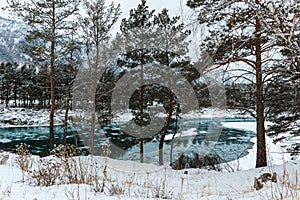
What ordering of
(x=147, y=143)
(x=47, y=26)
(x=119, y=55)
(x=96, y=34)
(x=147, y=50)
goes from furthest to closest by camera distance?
(x=147, y=143)
(x=147, y=50)
(x=119, y=55)
(x=96, y=34)
(x=47, y=26)

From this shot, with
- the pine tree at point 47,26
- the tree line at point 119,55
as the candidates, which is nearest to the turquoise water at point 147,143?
the tree line at point 119,55

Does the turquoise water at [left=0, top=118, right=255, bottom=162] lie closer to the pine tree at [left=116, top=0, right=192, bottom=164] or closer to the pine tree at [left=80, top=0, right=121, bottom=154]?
the pine tree at [left=116, top=0, right=192, bottom=164]

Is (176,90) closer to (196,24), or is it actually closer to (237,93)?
(237,93)

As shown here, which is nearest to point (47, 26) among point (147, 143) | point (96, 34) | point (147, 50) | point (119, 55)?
point (96, 34)

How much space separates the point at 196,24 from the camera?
3186mm

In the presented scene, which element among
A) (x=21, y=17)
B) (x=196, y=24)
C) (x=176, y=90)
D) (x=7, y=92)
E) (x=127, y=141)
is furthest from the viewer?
(x=7, y=92)

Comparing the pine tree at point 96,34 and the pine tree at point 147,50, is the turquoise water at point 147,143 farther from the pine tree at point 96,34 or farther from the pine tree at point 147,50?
the pine tree at point 96,34

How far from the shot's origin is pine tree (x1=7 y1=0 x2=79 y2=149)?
10398 mm

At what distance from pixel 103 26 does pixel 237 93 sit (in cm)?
606

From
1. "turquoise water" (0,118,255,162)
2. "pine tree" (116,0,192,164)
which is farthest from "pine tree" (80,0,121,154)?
"turquoise water" (0,118,255,162)

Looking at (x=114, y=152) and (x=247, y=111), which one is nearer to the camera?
(x=247, y=111)

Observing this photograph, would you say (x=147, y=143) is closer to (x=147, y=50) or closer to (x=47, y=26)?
(x=147, y=50)

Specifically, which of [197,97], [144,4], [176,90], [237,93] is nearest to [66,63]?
[144,4]

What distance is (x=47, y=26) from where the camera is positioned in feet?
35.0
